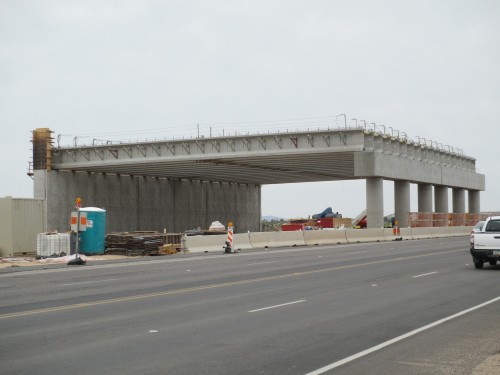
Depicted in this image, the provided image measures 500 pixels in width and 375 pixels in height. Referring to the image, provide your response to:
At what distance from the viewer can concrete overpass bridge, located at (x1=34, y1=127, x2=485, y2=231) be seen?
6131 centimetres

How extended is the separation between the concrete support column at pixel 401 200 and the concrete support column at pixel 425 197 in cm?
744

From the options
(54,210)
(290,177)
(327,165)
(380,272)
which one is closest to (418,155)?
(327,165)

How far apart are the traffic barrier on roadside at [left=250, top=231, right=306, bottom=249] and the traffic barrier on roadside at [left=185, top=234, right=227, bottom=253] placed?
2.97 metres

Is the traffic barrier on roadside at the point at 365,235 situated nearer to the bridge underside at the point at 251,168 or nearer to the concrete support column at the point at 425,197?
the bridge underside at the point at 251,168

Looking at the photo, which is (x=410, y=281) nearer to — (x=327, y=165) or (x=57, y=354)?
(x=57, y=354)

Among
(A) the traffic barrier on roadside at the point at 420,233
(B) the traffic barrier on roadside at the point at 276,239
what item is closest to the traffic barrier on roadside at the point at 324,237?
(B) the traffic barrier on roadside at the point at 276,239

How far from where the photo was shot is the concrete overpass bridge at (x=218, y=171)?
61312 millimetres

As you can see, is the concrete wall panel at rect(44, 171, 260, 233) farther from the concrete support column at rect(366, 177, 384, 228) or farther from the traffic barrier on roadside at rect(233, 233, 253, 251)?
the traffic barrier on roadside at rect(233, 233, 253, 251)

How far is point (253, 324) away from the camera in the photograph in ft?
38.1

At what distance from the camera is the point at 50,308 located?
14039mm

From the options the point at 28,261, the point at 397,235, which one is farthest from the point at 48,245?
the point at 397,235

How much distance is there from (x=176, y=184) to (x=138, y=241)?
52.5 m

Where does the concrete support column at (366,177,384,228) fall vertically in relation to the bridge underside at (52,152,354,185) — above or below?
below

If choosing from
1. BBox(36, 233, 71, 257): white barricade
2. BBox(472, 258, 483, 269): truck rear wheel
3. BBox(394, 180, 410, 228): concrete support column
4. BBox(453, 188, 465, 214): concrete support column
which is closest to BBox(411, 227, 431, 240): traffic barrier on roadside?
BBox(394, 180, 410, 228): concrete support column
